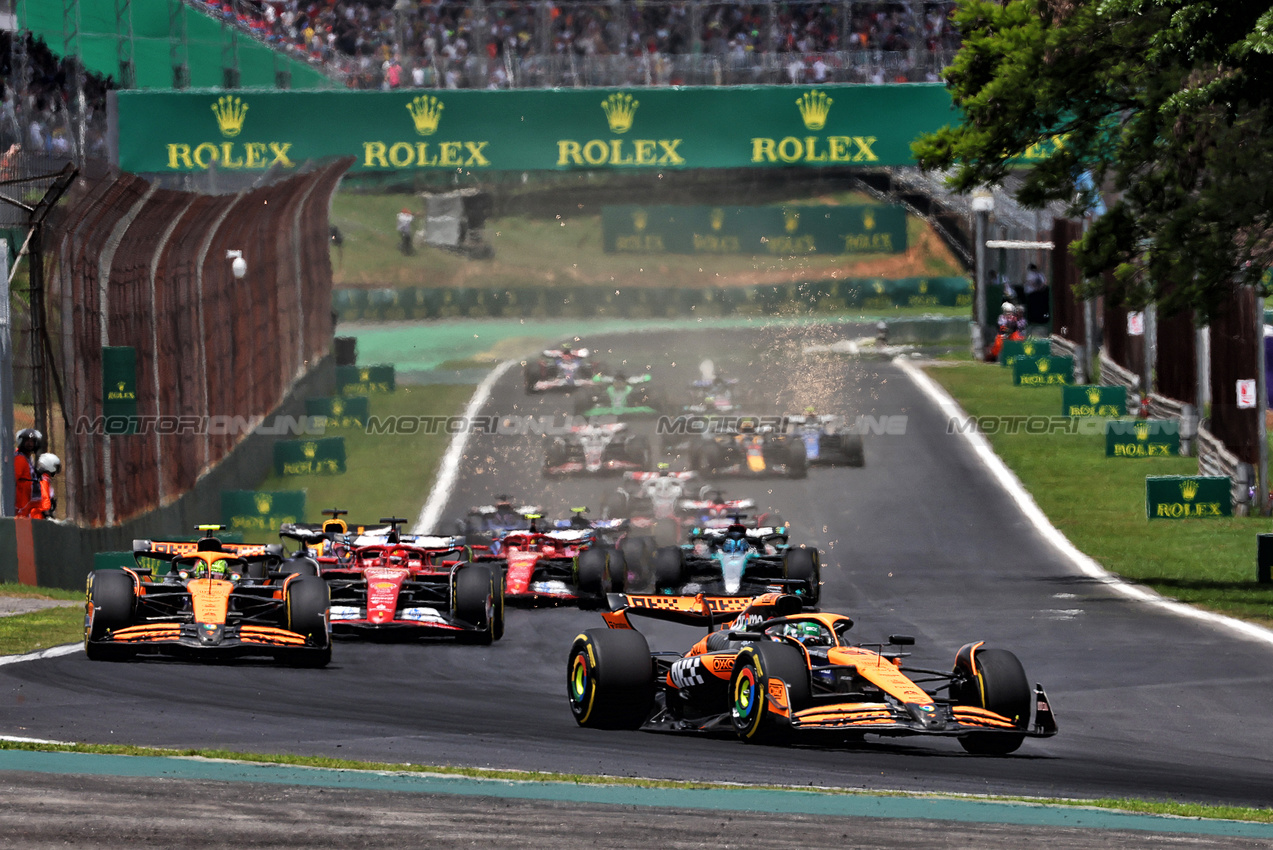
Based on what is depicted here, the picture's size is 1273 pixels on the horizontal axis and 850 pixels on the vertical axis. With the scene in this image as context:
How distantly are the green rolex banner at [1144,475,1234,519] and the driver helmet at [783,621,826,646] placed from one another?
44.8ft

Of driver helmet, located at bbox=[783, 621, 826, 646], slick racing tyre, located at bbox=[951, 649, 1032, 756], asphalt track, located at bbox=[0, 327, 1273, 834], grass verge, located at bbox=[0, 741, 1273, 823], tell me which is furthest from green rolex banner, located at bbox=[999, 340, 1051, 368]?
grass verge, located at bbox=[0, 741, 1273, 823]

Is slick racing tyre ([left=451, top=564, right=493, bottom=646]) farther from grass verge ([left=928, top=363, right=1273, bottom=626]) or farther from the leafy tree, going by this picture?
the leafy tree

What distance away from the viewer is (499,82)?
96.9 ft

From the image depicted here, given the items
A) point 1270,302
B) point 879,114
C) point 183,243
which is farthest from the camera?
point 1270,302

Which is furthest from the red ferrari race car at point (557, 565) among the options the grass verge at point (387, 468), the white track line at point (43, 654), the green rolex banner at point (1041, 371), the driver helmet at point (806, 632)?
the green rolex banner at point (1041, 371)

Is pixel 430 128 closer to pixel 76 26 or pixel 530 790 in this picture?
pixel 76 26

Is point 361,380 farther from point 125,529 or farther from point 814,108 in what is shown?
point 125,529

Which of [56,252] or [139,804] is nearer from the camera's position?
[139,804]

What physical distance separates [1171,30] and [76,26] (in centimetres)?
1938

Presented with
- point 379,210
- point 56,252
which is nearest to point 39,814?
point 56,252

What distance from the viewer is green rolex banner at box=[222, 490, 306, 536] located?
934 inches

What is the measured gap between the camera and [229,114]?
29.0m

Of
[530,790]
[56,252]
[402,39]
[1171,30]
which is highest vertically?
[402,39]

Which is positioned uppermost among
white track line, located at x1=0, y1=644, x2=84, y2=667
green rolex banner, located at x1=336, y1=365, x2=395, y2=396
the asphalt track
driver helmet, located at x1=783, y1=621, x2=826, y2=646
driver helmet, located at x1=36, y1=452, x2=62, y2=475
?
green rolex banner, located at x1=336, y1=365, x2=395, y2=396
